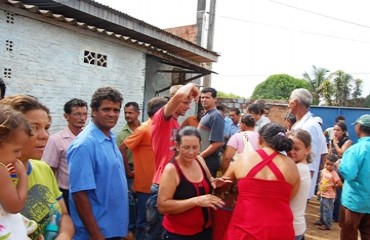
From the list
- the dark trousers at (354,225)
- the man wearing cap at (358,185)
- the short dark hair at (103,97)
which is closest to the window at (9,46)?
the short dark hair at (103,97)

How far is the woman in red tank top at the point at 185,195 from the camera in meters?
2.40

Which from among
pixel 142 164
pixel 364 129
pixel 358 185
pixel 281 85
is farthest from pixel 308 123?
pixel 281 85

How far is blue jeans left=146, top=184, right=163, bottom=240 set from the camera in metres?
2.88

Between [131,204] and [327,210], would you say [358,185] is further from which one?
[131,204]

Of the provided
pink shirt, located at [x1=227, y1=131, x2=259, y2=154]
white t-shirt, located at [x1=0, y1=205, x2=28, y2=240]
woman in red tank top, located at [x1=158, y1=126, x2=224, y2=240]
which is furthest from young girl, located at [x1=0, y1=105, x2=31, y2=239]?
pink shirt, located at [x1=227, y1=131, x2=259, y2=154]

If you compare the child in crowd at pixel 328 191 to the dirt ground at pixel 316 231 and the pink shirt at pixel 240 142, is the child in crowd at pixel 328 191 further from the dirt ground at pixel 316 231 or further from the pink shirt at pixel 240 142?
the pink shirt at pixel 240 142

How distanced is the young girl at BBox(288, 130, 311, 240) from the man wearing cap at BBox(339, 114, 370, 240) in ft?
3.23

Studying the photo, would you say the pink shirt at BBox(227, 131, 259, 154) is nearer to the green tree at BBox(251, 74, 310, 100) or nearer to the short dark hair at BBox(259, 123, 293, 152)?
the short dark hair at BBox(259, 123, 293, 152)

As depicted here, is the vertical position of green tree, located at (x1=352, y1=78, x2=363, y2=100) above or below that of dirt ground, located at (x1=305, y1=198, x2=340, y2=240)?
above

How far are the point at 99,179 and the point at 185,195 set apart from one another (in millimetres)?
695

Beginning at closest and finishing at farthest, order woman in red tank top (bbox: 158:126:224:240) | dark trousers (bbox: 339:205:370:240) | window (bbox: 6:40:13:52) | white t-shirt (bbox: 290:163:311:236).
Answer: woman in red tank top (bbox: 158:126:224:240) < white t-shirt (bbox: 290:163:311:236) < dark trousers (bbox: 339:205:370:240) < window (bbox: 6:40:13:52)

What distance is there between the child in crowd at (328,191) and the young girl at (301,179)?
10.9ft

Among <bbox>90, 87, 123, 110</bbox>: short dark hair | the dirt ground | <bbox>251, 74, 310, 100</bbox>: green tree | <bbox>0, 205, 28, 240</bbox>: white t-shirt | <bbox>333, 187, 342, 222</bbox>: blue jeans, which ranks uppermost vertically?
<bbox>251, 74, 310, 100</bbox>: green tree

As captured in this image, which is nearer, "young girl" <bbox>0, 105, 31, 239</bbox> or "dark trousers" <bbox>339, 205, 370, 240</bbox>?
"young girl" <bbox>0, 105, 31, 239</bbox>
